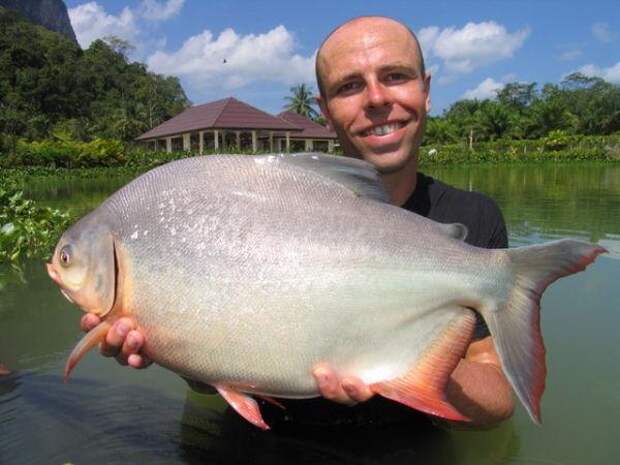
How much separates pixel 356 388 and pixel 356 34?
64.7 inches

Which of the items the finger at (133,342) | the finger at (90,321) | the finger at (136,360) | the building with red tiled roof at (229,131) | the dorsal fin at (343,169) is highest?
the building with red tiled roof at (229,131)

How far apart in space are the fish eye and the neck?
1.47m

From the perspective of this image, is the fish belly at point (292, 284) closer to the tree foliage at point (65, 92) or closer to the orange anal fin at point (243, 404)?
the orange anal fin at point (243, 404)

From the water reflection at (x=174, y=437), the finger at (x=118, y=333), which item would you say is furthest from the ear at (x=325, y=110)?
the water reflection at (x=174, y=437)

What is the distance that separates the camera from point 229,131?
4272 centimetres

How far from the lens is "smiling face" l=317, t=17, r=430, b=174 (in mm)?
2699

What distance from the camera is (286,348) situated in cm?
187

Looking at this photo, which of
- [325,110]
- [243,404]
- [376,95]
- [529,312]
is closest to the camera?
[529,312]

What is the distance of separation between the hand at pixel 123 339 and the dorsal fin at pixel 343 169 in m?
A: 0.70

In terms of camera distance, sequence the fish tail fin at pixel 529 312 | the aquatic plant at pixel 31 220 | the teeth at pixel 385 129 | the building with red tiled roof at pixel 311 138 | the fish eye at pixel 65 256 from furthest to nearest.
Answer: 1. the building with red tiled roof at pixel 311 138
2. the aquatic plant at pixel 31 220
3. the teeth at pixel 385 129
4. the fish eye at pixel 65 256
5. the fish tail fin at pixel 529 312

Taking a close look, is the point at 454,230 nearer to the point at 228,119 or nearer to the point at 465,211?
the point at 465,211

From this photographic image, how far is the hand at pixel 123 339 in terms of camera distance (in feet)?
6.44

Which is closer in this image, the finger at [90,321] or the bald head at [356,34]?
the finger at [90,321]

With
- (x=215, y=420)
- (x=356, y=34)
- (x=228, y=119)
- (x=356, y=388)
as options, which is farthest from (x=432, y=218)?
(x=228, y=119)
